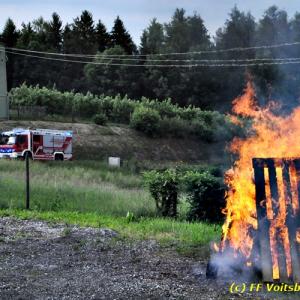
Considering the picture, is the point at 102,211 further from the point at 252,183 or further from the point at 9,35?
the point at 9,35

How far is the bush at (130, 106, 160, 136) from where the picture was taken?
158 feet

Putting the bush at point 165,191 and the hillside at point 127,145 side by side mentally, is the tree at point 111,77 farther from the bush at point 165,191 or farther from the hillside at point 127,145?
the bush at point 165,191

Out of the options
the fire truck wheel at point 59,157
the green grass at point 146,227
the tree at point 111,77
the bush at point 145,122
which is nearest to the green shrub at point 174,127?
the bush at point 145,122

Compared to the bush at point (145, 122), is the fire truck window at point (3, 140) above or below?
below

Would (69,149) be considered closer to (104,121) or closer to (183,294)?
(104,121)

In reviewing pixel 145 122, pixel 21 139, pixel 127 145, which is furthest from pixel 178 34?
pixel 21 139

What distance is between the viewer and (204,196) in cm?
1097

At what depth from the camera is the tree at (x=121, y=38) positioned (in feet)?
262

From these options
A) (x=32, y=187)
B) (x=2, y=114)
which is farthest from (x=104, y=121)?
(x=32, y=187)

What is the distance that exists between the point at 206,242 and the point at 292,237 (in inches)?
77.7

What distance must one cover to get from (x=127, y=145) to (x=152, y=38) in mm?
35801

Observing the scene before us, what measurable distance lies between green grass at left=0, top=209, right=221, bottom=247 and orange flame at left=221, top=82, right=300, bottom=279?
1.18m

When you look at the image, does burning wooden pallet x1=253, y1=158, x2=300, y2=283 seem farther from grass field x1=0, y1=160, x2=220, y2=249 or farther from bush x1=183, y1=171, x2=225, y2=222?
bush x1=183, y1=171, x2=225, y2=222

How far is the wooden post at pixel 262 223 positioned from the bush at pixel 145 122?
41.0m
